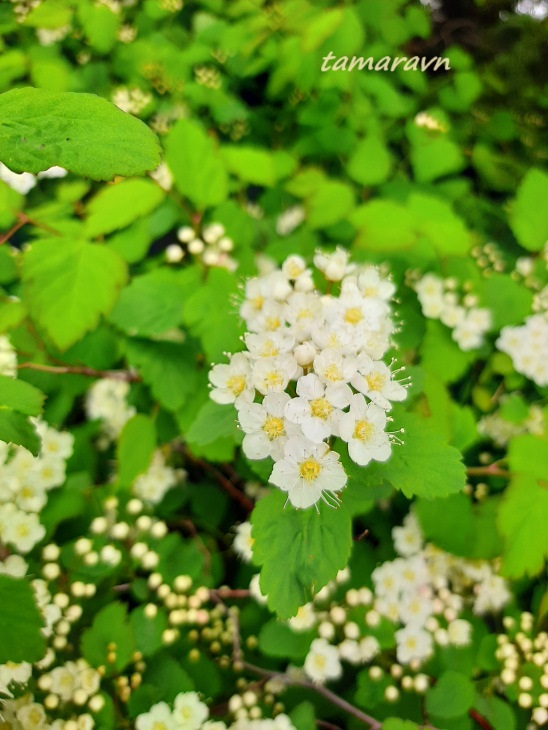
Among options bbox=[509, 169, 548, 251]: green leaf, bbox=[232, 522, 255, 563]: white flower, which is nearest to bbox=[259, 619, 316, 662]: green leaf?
bbox=[232, 522, 255, 563]: white flower

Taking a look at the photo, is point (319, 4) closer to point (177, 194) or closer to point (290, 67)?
point (290, 67)


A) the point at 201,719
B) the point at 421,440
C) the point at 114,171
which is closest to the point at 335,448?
the point at 421,440

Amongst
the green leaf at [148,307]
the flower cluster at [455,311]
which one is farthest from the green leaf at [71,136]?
the flower cluster at [455,311]

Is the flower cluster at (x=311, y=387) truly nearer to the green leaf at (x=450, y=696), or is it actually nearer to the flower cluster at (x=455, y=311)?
the flower cluster at (x=455, y=311)

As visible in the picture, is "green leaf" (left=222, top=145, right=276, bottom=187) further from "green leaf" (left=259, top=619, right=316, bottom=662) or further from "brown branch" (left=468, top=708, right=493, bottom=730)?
"brown branch" (left=468, top=708, right=493, bottom=730)

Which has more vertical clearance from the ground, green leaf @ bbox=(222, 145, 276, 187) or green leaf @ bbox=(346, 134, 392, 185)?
green leaf @ bbox=(222, 145, 276, 187)

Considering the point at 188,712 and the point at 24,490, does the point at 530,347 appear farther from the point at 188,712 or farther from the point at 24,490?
the point at 24,490

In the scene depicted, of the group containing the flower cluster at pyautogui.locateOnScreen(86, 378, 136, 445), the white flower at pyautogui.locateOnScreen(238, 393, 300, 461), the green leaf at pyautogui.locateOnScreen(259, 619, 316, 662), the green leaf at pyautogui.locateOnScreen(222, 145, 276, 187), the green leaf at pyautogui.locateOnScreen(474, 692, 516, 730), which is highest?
the green leaf at pyautogui.locateOnScreen(222, 145, 276, 187)

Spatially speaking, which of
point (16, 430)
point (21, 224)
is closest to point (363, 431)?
point (16, 430)
